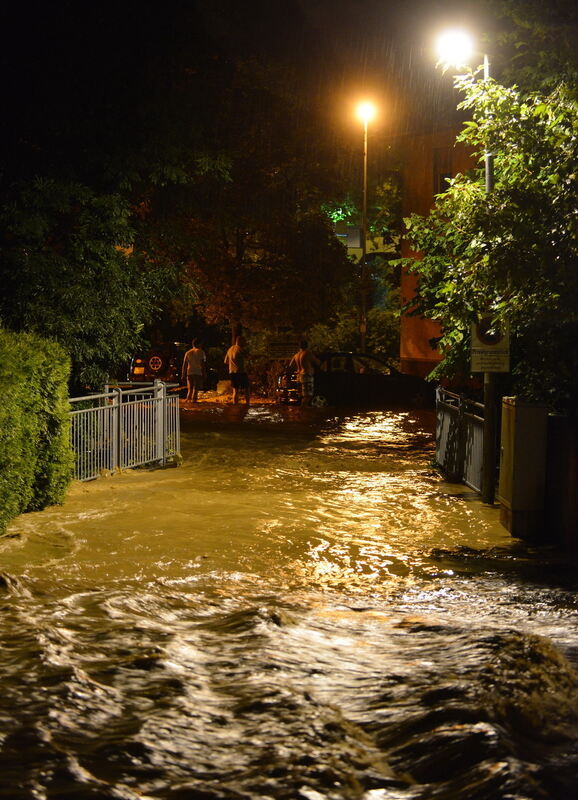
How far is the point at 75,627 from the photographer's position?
274 inches

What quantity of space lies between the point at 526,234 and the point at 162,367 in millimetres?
25059

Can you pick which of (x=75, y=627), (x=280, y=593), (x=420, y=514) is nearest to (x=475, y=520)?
(x=420, y=514)

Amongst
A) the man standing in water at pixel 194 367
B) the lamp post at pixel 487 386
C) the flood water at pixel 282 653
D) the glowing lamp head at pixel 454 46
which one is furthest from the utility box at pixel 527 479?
the man standing in water at pixel 194 367

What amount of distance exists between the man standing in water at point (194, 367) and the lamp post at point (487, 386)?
15336mm

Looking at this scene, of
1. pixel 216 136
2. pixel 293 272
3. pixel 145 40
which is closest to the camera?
pixel 145 40

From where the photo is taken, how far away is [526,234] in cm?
1028

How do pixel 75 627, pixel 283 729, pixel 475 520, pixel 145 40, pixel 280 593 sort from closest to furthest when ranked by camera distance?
pixel 283 729
pixel 75 627
pixel 280 593
pixel 475 520
pixel 145 40

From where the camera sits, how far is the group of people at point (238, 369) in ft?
84.6

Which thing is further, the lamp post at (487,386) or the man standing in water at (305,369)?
the man standing in water at (305,369)

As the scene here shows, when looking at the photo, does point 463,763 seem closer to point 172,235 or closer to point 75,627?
point 75,627

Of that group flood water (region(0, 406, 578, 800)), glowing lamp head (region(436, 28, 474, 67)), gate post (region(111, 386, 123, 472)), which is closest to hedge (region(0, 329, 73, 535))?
flood water (region(0, 406, 578, 800))

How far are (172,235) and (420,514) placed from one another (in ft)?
27.3

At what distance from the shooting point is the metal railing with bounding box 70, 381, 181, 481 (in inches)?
531

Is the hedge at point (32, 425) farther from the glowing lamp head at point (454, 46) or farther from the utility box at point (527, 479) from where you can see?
the glowing lamp head at point (454, 46)
